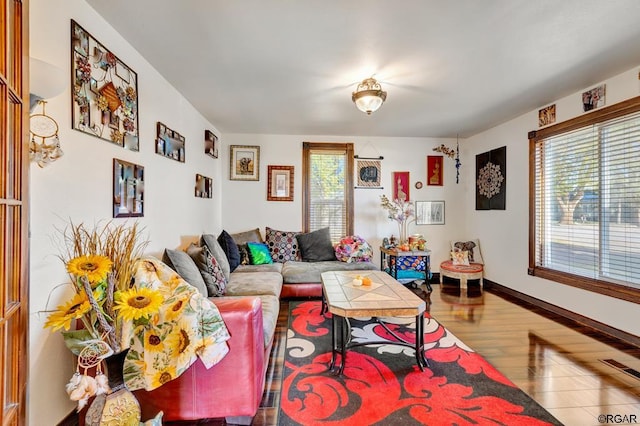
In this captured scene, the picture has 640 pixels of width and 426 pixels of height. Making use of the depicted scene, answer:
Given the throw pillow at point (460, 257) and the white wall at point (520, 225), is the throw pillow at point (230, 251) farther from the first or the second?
the white wall at point (520, 225)

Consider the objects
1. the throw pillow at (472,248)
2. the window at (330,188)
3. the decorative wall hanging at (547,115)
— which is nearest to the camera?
the decorative wall hanging at (547,115)

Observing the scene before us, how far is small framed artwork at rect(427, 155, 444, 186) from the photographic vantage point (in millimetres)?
5125

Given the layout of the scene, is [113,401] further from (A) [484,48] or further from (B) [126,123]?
(A) [484,48]

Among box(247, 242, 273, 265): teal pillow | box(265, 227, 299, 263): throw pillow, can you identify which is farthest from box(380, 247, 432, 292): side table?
box(247, 242, 273, 265): teal pillow

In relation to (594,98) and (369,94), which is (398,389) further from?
(594,98)

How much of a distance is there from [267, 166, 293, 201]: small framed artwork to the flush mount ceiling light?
237 cm

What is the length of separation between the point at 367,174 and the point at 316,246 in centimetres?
161

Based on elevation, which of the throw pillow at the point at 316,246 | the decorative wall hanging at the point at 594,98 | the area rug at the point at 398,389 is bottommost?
the area rug at the point at 398,389

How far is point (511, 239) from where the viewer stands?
414 centimetres

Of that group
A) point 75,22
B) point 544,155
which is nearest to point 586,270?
point 544,155

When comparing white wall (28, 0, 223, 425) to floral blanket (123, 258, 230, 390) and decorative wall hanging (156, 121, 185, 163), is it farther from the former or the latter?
floral blanket (123, 258, 230, 390)

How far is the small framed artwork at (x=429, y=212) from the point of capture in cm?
511

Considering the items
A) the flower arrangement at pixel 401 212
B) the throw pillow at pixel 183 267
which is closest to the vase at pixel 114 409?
the throw pillow at pixel 183 267

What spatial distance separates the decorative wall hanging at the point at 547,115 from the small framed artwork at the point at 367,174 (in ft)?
7.68
